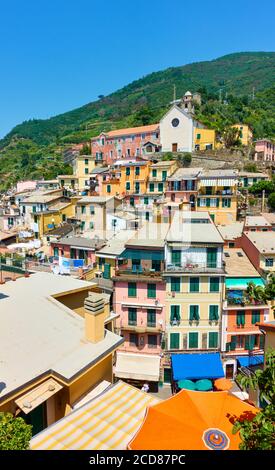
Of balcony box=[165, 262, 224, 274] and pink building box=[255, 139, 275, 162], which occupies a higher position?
pink building box=[255, 139, 275, 162]

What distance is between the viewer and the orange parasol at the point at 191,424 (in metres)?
7.33

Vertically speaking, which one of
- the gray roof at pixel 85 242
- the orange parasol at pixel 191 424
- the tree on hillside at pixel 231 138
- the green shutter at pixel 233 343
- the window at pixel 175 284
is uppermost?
the tree on hillside at pixel 231 138

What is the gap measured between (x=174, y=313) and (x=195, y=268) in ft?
12.9

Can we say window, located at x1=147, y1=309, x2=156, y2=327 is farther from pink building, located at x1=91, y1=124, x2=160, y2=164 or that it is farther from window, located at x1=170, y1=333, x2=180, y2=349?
pink building, located at x1=91, y1=124, x2=160, y2=164

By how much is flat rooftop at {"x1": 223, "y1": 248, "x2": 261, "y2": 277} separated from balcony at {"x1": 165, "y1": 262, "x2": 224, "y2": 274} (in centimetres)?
194

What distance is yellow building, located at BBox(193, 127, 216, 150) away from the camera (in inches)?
2482

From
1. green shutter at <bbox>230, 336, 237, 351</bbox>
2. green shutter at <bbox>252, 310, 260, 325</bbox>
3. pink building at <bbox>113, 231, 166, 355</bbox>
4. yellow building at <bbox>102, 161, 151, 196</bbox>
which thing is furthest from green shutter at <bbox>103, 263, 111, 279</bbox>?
yellow building at <bbox>102, 161, 151, 196</bbox>

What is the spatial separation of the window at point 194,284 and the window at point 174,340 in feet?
12.4

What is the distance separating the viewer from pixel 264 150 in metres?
65.9

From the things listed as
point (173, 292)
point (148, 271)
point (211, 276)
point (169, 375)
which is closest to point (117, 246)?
point (148, 271)

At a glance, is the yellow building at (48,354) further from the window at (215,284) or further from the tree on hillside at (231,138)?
the tree on hillside at (231,138)

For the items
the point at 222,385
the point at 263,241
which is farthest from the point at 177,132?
the point at 222,385

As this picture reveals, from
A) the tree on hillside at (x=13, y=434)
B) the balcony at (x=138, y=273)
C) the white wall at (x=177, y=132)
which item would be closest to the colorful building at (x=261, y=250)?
the balcony at (x=138, y=273)

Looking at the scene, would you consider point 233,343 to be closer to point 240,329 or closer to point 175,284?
point 240,329
